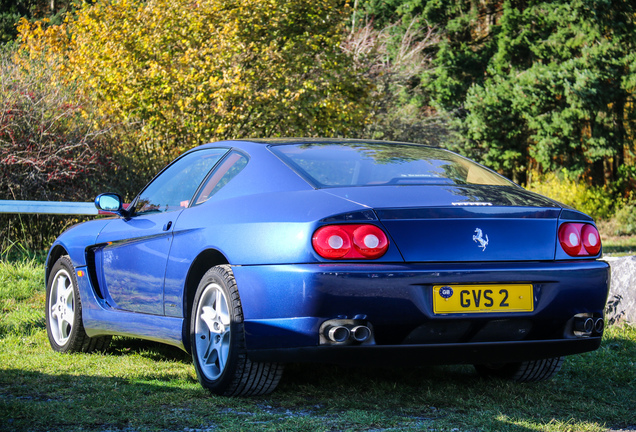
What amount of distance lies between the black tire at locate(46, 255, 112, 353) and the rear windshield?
2014 millimetres

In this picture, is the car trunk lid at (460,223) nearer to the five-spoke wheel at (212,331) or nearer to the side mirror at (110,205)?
the five-spoke wheel at (212,331)

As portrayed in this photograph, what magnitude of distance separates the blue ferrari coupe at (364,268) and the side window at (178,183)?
0.09m

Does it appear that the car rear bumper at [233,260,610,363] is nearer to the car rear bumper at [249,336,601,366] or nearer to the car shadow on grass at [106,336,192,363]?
the car rear bumper at [249,336,601,366]

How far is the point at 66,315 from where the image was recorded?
5.59 meters

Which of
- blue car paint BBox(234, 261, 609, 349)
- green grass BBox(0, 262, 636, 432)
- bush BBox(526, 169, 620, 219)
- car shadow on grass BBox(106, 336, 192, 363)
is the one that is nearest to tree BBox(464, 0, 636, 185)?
bush BBox(526, 169, 620, 219)

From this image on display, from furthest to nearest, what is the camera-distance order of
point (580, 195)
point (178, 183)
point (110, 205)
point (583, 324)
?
point (580, 195), point (110, 205), point (178, 183), point (583, 324)

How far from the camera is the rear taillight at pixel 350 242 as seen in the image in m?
3.45

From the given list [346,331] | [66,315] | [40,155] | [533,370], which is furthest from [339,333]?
[40,155]

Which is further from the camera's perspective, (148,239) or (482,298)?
(148,239)

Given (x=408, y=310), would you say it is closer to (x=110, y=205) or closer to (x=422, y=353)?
(x=422, y=353)

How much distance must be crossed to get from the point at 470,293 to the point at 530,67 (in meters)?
22.9

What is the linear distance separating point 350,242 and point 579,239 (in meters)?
1.19

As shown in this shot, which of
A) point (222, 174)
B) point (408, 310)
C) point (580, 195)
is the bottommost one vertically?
point (580, 195)

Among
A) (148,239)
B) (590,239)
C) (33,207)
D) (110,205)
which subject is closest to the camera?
(590,239)
